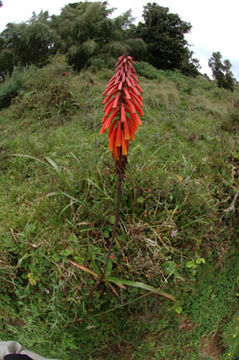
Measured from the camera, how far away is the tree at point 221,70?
684 cm

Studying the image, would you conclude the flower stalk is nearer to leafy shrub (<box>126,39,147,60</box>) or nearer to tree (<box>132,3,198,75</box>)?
leafy shrub (<box>126,39,147,60</box>)

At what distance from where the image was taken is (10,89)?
5766 mm

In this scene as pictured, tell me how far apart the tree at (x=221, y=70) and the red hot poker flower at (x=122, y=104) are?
5.75m

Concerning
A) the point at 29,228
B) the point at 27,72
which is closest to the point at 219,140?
the point at 29,228

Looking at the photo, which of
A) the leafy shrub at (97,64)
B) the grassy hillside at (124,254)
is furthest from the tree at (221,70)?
the grassy hillside at (124,254)

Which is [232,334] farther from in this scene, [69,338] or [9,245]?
[9,245]

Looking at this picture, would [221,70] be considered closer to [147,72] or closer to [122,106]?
[147,72]

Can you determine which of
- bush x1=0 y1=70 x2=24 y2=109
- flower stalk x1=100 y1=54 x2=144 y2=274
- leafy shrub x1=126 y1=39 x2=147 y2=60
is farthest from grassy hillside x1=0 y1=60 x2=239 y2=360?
leafy shrub x1=126 y1=39 x2=147 y2=60

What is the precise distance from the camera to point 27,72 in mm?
6109

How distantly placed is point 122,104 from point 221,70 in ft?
20.6

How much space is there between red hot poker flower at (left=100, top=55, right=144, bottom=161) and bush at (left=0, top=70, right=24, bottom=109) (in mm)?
4551

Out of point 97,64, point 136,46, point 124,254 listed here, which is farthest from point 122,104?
point 136,46

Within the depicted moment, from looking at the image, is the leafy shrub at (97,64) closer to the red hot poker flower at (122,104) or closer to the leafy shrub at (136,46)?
the leafy shrub at (136,46)

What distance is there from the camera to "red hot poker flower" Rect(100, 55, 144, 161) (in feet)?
5.32
